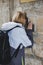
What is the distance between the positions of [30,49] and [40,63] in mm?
225

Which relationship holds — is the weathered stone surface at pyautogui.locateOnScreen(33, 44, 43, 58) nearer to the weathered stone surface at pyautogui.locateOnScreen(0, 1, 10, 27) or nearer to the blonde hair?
the blonde hair

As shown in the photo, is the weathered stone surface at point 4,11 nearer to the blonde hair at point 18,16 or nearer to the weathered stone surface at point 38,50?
the blonde hair at point 18,16

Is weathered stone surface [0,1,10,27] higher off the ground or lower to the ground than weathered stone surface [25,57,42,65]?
higher

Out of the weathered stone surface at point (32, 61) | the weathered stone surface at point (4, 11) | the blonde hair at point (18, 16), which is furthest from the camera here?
the weathered stone surface at point (4, 11)

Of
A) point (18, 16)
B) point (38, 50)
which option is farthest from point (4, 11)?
point (38, 50)

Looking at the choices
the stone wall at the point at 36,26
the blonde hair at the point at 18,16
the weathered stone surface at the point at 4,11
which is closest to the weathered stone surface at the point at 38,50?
the stone wall at the point at 36,26

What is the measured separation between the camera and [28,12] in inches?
89.7

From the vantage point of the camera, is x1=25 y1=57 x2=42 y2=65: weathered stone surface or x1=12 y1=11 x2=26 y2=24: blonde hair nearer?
x1=12 y1=11 x2=26 y2=24: blonde hair

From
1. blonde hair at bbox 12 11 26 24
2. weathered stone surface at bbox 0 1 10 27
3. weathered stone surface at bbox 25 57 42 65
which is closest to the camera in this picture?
blonde hair at bbox 12 11 26 24

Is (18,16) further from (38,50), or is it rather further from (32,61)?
(32,61)

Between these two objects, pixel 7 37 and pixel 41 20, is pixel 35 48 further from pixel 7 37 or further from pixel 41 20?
pixel 7 37

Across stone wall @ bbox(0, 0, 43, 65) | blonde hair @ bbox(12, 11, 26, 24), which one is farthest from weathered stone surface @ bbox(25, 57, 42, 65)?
blonde hair @ bbox(12, 11, 26, 24)

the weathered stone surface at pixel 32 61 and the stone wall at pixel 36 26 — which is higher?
the stone wall at pixel 36 26

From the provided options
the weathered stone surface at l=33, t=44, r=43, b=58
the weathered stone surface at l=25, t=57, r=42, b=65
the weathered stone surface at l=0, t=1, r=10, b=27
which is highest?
the weathered stone surface at l=0, t=1, r=10, b=27
